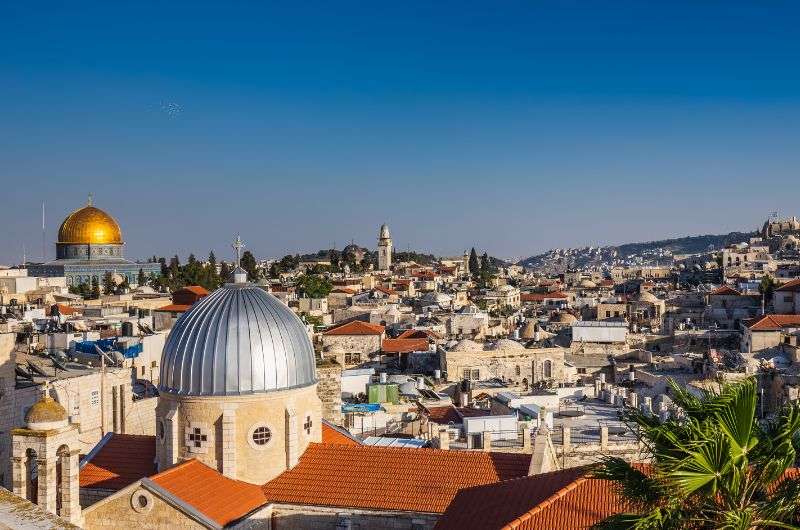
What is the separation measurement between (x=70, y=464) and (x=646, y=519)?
9.65m

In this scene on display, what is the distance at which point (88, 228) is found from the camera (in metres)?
77.3

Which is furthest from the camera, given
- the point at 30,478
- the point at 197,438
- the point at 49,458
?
the point at 197,438

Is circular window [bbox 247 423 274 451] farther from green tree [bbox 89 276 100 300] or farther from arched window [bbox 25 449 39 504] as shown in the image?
green tree [bbox 89 276 100 300]

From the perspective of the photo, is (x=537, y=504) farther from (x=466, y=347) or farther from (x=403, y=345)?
(x=403, y=345)

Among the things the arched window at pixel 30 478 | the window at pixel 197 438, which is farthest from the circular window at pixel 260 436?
the arched window at pixel 30 478

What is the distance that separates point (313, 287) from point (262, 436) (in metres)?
64.5

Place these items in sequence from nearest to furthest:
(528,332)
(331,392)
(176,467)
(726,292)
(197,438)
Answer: (176,467)
(197,438)
(331,392)
(528,332)
(726,292)

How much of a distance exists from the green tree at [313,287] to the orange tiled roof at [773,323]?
133 ft

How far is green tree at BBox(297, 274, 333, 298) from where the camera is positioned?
78.7m

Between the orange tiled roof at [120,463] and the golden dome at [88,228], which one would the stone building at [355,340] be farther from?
the golden dome at [88,228]

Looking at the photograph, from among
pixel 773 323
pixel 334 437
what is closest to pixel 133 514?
pixel 334 437

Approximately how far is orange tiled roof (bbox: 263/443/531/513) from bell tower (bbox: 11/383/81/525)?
12.2ft

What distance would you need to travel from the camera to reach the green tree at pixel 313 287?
78688 mm

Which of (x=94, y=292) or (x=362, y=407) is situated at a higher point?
(x=94, y=292)
